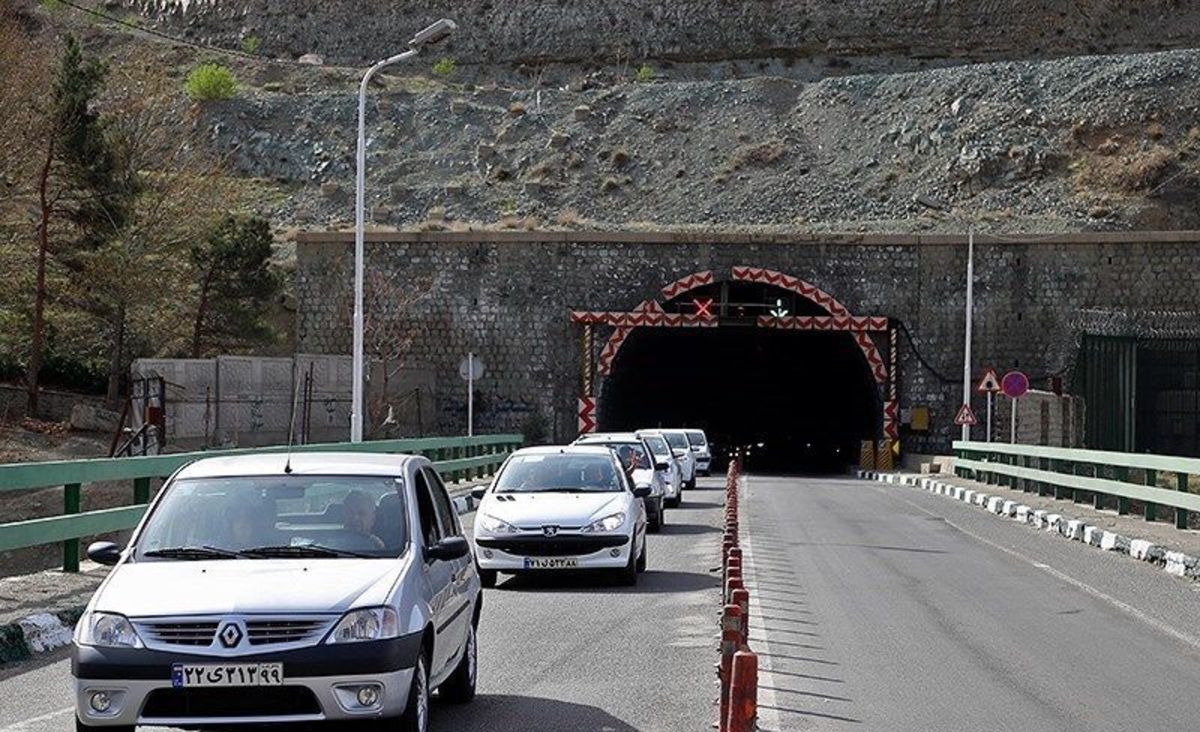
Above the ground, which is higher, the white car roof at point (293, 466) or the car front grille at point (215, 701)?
the white car roof at point (293, 466)

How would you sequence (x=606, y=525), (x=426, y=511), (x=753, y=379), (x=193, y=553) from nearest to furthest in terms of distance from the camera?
(x=193, y=553), (x=426, y=511), (x=606, y=525), (x=753, y=379)

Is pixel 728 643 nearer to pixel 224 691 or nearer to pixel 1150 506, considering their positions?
pixel 224 691

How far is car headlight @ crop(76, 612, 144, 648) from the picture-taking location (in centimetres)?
898

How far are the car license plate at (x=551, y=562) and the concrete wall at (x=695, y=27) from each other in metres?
91.6

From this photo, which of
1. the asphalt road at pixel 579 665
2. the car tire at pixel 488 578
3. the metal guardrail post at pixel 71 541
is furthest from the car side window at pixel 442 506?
the car tire at pixel 488 578

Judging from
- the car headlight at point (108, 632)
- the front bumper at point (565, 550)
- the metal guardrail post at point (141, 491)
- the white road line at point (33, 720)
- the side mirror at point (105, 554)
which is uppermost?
the side mirror at point (105, 554)

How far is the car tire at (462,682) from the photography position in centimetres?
1121

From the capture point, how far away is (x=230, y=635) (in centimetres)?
888

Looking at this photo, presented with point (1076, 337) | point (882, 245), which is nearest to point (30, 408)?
point (882, 245)

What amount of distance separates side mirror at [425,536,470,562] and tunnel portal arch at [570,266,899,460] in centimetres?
4856

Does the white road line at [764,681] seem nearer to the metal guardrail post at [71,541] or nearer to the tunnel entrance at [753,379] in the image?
the metal guardrail post at [71,541]

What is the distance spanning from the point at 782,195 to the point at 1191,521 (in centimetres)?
4282

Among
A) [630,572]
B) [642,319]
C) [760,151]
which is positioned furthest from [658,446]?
[760,151]

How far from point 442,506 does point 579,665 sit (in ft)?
7.36
